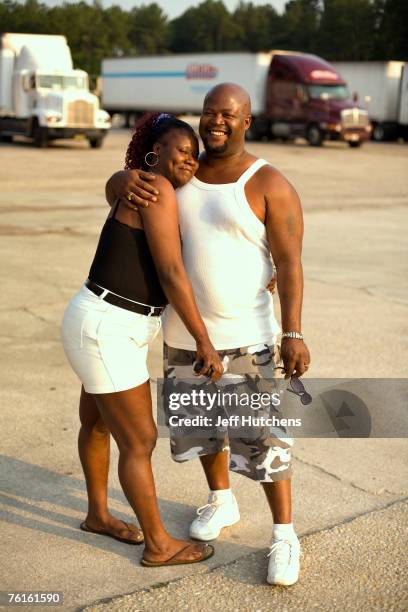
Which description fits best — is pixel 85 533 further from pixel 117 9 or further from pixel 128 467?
pixel 117 9

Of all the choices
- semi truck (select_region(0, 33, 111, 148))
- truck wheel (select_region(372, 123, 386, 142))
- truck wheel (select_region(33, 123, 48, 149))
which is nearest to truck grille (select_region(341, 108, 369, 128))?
truck wheel (select_region(372, 123, 386, 142))

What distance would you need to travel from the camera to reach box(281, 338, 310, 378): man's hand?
131 inches

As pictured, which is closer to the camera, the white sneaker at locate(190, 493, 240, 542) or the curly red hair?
the curly red hair

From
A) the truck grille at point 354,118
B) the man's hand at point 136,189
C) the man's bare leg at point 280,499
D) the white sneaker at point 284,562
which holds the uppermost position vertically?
the man's hand at point 136,189

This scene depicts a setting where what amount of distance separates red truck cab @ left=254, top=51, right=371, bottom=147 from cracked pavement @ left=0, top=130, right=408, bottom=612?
23371 mm

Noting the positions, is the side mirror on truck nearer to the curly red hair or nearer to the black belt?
the curly red hair

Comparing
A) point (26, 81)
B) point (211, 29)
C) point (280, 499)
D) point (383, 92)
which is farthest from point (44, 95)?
point (211, 29)

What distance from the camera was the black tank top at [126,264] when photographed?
10.3ft

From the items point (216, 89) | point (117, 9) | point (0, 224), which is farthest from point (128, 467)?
point (117, 9)

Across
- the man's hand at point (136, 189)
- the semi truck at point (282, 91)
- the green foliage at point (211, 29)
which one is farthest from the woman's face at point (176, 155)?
the green foliage at point (211, 29)

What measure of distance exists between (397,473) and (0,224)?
9.07 metres

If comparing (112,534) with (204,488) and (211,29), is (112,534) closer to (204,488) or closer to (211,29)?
(204,488)

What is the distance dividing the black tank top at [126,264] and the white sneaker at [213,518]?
1066mm

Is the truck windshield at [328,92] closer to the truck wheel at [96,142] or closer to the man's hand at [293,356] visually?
the truck wheel at [96,142]
